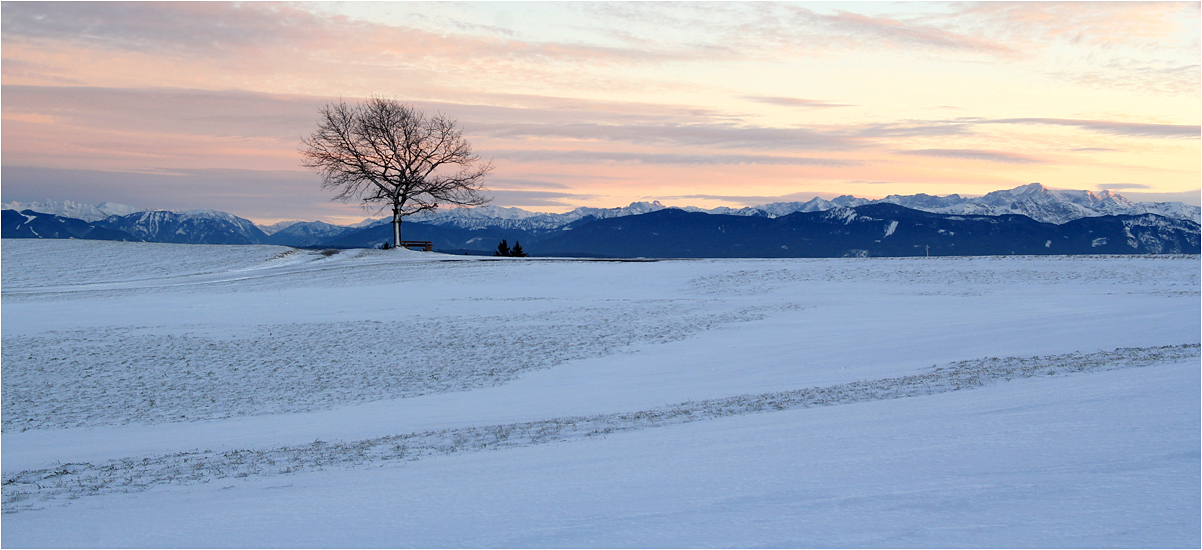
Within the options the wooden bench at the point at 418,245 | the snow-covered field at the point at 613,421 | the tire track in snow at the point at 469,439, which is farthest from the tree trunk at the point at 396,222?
the tire track in snow at the point at 469,439

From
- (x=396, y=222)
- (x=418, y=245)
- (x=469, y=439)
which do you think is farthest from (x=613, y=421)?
(x=418, y=245)

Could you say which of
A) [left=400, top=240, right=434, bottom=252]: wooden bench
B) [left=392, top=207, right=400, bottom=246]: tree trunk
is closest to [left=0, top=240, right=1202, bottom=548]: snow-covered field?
[left=392, top=207, right=400, bottom=246]: tree trunk

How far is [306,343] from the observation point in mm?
17875

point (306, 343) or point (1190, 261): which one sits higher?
point (1190, 261)

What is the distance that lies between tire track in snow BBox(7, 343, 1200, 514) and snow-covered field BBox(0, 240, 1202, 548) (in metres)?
0.06

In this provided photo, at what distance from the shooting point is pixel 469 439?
8859mm

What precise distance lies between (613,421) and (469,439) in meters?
1.78

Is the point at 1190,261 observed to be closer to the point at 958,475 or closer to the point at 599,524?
the point at 958,475

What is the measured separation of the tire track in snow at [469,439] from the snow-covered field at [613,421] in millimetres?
65

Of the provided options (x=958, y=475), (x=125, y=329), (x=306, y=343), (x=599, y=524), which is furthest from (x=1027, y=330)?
(x=125, y=329)

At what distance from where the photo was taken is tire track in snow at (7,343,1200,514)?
751 cm

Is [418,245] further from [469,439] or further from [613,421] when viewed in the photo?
[469,439]

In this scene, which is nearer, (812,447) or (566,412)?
(812,447)

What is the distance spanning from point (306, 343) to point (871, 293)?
60.1 ft
